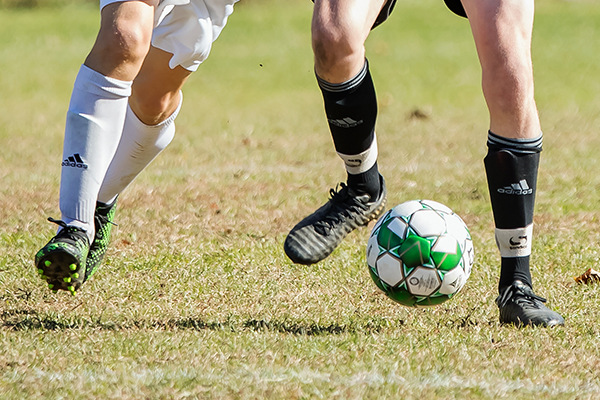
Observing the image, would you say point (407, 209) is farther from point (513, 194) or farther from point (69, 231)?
point (69, 231)

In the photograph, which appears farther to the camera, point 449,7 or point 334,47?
point 449,7

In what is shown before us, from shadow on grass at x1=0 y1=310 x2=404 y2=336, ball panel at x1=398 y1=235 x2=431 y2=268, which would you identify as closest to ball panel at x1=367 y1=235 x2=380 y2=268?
ball panel at x1=398 y1=235 x2=431 y2=268

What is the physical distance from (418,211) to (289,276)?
89 centimetres

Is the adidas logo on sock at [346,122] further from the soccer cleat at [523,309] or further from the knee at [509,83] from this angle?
the soccer cleat at [523,309]

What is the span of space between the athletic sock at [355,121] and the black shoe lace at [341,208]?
6 cm

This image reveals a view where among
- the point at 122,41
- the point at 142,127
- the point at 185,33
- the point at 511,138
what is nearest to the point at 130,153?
the point at 142,127

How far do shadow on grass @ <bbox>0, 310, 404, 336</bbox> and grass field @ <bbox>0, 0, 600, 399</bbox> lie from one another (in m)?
0.01

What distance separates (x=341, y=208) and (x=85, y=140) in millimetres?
1273

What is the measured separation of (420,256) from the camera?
3342mm

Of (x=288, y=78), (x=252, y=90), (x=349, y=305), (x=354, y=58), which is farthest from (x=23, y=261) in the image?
(x=288, y=78)

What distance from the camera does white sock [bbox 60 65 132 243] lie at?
10.4 ft

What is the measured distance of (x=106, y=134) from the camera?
323cm

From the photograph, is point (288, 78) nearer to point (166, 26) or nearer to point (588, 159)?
point (588, 159)

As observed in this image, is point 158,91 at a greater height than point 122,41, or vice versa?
point 122,41
